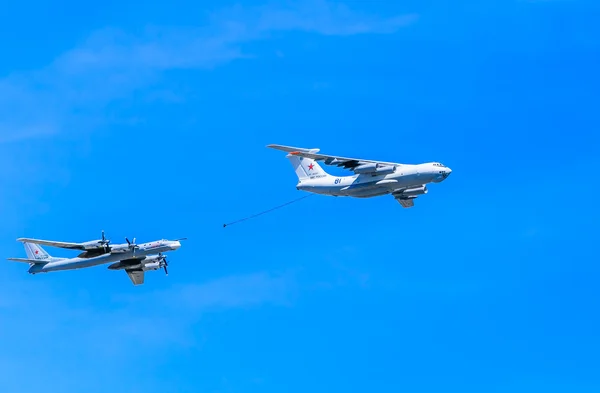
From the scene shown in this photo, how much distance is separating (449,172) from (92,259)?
27.4 meters

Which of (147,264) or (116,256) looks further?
(147,264)

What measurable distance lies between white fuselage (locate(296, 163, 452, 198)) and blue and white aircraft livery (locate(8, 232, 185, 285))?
12.1 m

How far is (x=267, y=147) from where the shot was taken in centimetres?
9106

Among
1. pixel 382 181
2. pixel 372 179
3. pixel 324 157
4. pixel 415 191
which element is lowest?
pixel 382 181

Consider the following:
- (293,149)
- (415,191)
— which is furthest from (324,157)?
(415,191)

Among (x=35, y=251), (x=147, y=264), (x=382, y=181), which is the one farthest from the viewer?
(x=147, y=264)

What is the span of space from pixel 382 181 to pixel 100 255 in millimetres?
21861

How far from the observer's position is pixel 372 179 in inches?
3477

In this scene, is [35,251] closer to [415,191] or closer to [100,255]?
[100,255]

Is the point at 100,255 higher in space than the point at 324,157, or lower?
lower

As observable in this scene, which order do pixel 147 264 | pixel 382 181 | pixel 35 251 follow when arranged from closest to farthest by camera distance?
pixel 382 181 < pixel 35 251 < pixel 147 264

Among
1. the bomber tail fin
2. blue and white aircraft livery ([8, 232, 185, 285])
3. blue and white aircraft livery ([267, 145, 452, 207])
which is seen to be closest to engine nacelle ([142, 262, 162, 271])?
blue and white aircraft livery ([8, 232, 185, 285])

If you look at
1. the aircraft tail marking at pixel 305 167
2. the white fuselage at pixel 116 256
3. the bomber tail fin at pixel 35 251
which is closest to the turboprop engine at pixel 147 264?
the white fuselage at pixel 116 256

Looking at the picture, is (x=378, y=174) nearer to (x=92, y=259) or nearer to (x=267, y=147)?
(x=267, y=147)
